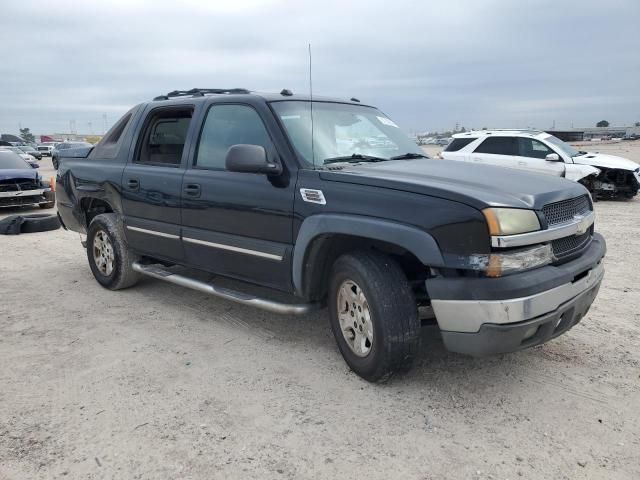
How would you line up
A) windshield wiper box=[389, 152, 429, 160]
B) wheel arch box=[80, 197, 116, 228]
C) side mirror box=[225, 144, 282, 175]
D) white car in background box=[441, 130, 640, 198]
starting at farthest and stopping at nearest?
1. white car in background box=[441, 130, 640, 198]
2. wheel arch box=[80, 197, 116, 228]
3. windshield wiper box=[389, 152, 429, 160]
4. side mirror box=[225, 144, 282, 175]

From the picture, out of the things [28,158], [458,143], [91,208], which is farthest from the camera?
[28,158]

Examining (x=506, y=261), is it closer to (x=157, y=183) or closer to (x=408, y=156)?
(x=408, y=156)

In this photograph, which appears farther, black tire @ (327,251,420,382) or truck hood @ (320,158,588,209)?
black tire @ (327,251,420,382)

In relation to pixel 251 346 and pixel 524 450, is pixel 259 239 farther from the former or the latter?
pixel 524 450

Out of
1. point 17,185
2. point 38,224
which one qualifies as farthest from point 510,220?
point 17,185

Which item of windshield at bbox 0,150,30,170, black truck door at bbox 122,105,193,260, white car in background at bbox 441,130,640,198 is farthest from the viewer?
windshield at bbox 0,150,30,170

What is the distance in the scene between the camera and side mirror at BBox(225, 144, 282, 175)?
11.4 ft

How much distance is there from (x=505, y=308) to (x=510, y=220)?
463 millimetres

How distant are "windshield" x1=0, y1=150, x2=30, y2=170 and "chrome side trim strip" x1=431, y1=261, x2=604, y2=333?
12.0 metres

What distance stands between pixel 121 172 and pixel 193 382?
257 cm

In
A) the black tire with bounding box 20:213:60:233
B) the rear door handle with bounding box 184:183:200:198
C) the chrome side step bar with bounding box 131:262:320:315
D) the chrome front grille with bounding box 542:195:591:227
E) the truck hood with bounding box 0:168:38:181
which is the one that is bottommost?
the black tire with bounding box 20:213:60:233

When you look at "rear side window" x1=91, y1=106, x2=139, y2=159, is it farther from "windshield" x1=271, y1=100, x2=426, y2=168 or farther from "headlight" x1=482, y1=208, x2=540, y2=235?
"headlight" x1=482, y1=208, x2=540, y2=235

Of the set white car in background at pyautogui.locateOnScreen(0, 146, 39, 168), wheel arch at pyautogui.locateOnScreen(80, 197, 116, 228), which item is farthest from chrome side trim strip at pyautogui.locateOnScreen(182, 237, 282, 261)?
white car in background at pyautogui.locateOnScreen(0, 146, 39, 168)

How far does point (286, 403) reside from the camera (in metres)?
3.20
